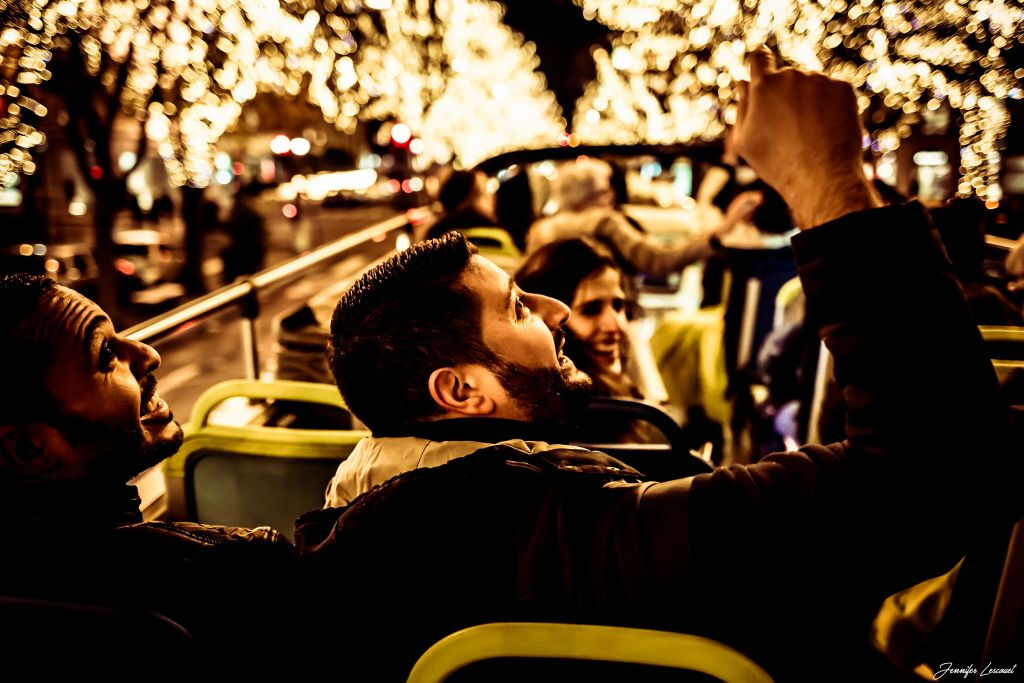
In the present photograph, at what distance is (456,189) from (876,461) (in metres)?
4.48

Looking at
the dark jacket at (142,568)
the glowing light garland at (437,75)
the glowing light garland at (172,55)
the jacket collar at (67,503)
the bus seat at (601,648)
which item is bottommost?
the bus seat at (601,648)

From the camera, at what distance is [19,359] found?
1.38 metres

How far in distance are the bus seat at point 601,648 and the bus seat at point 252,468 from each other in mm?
1000

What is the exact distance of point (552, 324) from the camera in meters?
1.68

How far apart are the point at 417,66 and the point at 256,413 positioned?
508 inches

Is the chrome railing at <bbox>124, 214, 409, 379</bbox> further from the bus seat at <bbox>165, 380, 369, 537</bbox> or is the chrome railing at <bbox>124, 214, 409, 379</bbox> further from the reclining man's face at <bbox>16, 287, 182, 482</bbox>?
the reclining man's face at <bbox>16, 287, 182, 482</bbox>

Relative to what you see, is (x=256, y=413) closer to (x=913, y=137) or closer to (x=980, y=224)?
(x=980, y=224)

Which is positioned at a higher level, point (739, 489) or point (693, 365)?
point (739, 489)

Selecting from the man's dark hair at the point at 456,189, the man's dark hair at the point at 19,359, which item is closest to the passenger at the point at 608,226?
the man's dark hair at the point at 456,189

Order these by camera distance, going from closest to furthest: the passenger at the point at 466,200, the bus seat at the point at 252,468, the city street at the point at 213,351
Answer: the bus seat at the point at 252,468 < the passenger at the point at 466,200 < the city street at the point at 213,351

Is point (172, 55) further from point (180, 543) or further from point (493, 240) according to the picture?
point (180, 543)

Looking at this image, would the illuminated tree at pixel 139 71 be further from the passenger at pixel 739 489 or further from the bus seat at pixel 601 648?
the bus seat at pixel 601 648

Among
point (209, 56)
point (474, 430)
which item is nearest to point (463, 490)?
point (474, 430)

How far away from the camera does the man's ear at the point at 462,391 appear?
1.44 m
